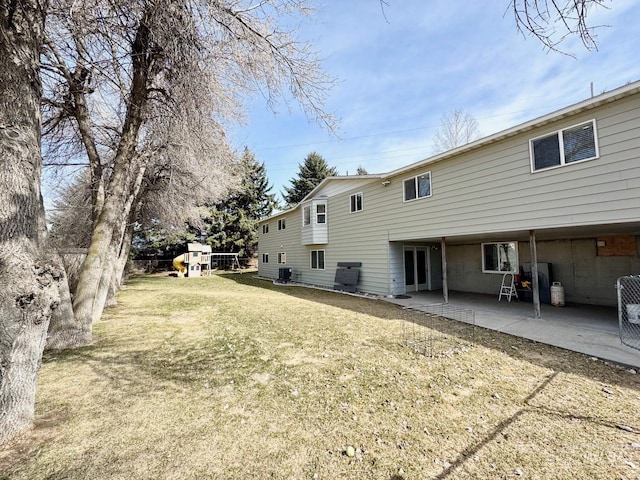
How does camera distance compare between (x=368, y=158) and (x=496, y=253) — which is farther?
(x=368, y=158)

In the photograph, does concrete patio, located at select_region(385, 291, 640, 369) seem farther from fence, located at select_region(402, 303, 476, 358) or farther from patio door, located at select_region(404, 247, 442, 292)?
patio door, located at select_region(404, 247, 442, 292)

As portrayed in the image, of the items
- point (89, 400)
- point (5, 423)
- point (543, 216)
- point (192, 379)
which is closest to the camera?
point (5, 423)

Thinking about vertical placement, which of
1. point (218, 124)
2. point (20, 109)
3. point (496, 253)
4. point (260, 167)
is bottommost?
point (496, 253)

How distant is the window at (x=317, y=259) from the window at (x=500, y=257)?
6875 millimetres

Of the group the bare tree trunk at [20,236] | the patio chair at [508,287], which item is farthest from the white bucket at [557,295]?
the bare tree trunk at [20,236]

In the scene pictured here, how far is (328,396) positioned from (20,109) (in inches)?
166

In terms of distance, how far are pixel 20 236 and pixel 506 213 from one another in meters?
8.25

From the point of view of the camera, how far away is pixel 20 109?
2.71 metres

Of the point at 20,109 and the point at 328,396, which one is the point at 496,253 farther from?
the point at 20,109

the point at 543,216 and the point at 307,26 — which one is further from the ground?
the point at 307,26

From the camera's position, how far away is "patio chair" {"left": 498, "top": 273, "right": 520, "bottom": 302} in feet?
30.2

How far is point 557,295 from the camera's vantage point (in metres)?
8.07

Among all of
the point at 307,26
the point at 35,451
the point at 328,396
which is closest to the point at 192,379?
the point at 35,451

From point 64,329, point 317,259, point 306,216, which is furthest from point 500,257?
point 64,329
